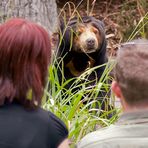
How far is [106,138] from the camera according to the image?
10.6 feet

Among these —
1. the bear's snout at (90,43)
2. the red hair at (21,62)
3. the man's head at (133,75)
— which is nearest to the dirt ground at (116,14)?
the bear's snout at (90,43)

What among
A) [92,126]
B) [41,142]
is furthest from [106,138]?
[92,126]

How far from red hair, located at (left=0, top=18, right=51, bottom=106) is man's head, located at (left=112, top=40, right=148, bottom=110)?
1.52 ft

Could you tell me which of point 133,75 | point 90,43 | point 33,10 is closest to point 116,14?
point 33,10

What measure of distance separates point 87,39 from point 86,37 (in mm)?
42

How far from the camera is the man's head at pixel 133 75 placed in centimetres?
329

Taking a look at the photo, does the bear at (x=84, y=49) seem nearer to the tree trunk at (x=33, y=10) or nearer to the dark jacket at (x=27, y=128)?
the tree trunk at (x=33, y=10)

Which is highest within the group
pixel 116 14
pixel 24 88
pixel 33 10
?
pixel 24 88

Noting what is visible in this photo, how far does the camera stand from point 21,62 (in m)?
3.57

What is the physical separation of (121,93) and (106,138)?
0.28m

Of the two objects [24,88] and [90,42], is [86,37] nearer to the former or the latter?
[90,42]

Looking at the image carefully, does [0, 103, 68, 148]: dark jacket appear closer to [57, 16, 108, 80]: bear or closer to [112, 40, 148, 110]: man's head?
[112, 40, 148, 110]: man's head

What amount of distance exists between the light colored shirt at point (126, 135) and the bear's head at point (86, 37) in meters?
4.34

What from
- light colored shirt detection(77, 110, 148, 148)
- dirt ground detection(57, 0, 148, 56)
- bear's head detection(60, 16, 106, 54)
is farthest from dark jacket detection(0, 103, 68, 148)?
dirt ground detection(57, 0, 148, 56)
